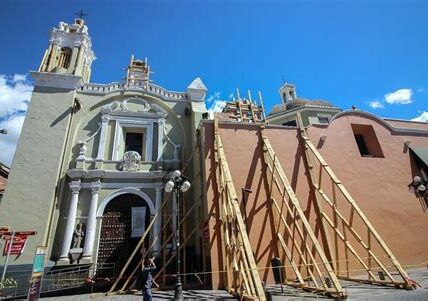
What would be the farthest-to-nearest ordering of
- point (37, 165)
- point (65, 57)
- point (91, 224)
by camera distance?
point (65, 57), point (37, 165), point (91, 224)

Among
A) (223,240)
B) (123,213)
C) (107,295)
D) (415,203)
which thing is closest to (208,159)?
(223,240)

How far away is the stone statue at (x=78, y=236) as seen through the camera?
1079 cm

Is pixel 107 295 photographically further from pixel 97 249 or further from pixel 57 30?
pixel 57 30

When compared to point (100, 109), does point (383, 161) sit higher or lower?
lower

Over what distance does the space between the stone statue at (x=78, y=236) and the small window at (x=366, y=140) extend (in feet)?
48.3

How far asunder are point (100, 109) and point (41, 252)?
868cm

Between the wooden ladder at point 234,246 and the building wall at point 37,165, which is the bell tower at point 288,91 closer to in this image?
the wooden ladder at point 234,246

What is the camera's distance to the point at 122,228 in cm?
1173

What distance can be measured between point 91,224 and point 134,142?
503 cm

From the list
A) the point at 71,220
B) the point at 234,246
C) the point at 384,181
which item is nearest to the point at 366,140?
the point at 384,181

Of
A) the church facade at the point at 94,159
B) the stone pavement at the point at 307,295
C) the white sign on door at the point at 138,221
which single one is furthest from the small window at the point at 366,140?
the white sign on door at the point at 138,221

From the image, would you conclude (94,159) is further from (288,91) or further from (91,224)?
(288,91)

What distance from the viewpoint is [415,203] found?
482 inches

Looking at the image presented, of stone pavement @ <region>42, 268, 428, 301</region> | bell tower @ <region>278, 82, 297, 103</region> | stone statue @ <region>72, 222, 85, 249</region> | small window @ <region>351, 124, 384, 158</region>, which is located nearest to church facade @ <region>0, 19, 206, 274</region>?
stone statue @ <region>72, 222, 85, 249</region>
